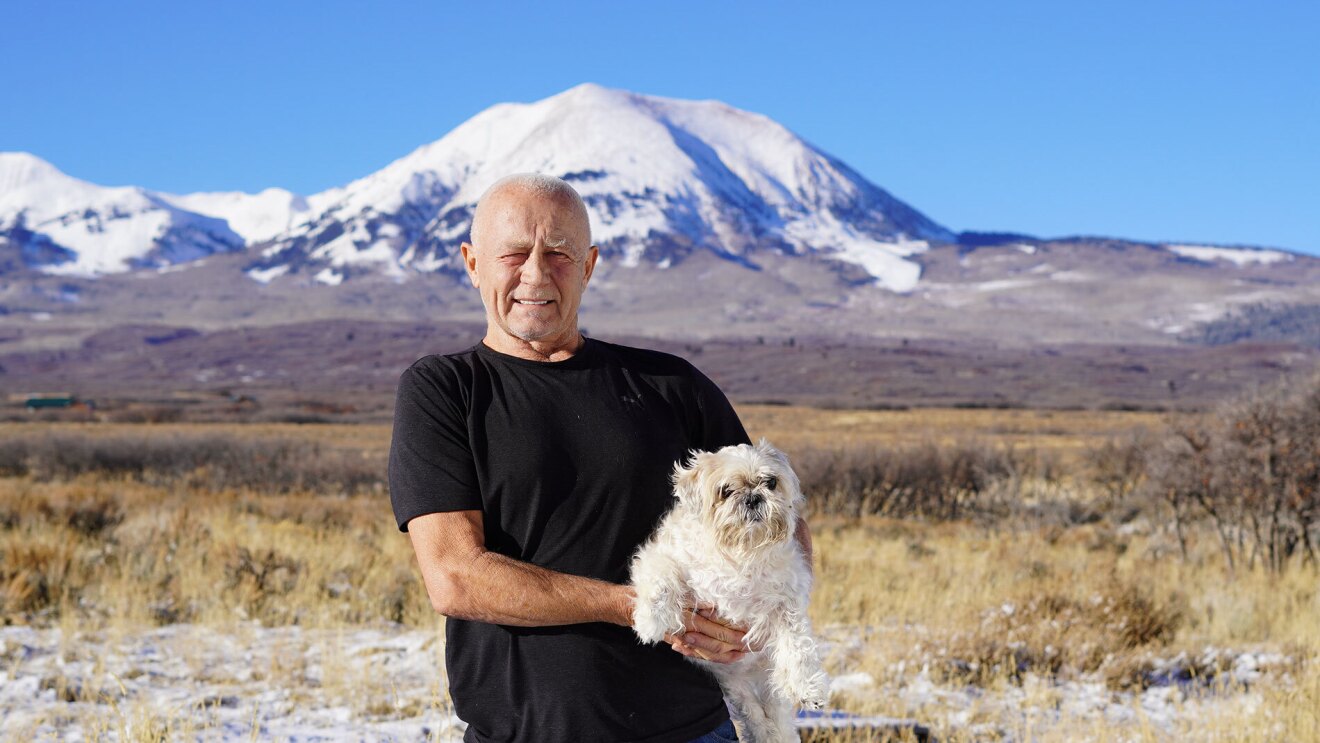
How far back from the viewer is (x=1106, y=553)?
1391 centimetres

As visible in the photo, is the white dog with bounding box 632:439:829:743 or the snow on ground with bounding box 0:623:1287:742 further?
the snow on ground with bounding box 0:623:1287:742

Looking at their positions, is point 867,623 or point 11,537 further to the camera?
point 11,537

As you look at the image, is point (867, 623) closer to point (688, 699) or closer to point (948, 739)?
point (948, 739)

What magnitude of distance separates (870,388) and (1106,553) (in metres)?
97.7

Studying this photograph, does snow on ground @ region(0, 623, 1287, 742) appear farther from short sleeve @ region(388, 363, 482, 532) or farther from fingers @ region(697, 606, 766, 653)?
short sleeve @ region(388, 363, 482, 532)

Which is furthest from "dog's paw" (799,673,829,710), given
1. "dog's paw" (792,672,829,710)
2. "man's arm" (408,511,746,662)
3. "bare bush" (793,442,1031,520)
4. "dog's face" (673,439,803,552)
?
"bare bush" (793,442,1031,520)

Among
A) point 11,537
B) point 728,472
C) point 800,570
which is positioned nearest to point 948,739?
point 800,570

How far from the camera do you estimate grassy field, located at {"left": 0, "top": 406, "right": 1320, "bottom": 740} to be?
6.56 m

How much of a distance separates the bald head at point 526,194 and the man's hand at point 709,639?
1160mm

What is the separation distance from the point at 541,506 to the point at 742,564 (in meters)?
0.61

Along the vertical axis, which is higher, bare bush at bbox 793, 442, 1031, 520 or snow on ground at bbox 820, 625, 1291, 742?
snow on ground at bbox 820, 625, 1291, 742

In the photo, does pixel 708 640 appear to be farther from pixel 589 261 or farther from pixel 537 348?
pixel 589 261

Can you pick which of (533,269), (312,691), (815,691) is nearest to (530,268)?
(533,269)

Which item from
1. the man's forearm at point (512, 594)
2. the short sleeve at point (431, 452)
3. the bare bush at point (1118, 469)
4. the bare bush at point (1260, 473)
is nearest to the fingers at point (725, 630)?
the man's forearm at point (512, 594)
